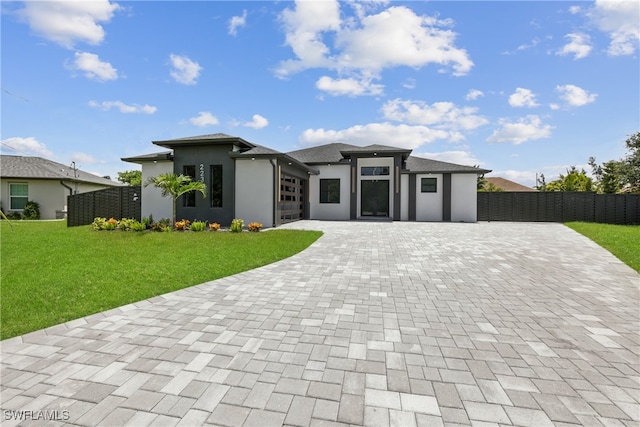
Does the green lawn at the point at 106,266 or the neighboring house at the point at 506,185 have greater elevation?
the neighboring house at the point at 506,185

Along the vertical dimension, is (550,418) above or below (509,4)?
below

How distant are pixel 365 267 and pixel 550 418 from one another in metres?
4.68

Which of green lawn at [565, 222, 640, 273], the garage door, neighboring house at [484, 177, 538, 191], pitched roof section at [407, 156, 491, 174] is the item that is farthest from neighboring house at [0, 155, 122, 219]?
neighboring house at [484, 177, 538, 191]

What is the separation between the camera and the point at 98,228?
1288 centimetres

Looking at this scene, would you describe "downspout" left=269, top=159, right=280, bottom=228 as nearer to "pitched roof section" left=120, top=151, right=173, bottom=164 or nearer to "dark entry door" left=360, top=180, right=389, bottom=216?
"pitched roof section" left=120, top=151, right=173, bottom=164

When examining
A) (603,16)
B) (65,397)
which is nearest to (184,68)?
(65,397)

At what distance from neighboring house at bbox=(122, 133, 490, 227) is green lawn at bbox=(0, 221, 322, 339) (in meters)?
3.23

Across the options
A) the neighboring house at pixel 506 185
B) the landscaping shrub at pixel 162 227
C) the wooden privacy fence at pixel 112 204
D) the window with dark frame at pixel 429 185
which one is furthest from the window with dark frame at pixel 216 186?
the neighboring house at pixel 506 185

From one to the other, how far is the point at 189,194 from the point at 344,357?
13.8 m

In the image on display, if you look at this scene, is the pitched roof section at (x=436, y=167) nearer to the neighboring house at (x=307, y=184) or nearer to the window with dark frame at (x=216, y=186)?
the neighboring house at (x=307, y=184)

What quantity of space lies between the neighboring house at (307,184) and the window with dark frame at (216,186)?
5 centimetres

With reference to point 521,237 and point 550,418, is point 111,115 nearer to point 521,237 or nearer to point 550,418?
point 550,418

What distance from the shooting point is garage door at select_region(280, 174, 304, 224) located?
15.1 meters

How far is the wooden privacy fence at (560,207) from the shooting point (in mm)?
16953
